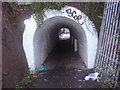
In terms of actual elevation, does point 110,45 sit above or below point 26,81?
above

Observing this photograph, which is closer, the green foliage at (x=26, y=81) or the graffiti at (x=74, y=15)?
the green foliage at (x=26, y=81)

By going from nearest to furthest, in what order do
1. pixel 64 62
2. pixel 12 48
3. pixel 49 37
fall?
pixel 12 48
pixel 64 62
pixel 49 37

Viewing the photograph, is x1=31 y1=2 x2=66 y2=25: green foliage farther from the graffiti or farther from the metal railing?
the metal railing

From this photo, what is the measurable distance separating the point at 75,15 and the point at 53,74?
2.45 meters

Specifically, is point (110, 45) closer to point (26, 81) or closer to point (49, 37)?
point (26, 81)

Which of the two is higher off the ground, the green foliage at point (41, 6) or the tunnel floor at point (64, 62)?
A: the green foliage at point (41, 6)

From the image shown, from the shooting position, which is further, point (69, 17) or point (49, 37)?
point (49, 37)

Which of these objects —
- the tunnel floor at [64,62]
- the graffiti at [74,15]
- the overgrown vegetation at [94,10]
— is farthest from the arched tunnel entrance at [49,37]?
the overgrown vegetation at [94,10]

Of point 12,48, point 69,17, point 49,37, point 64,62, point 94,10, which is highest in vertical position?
point 94,10

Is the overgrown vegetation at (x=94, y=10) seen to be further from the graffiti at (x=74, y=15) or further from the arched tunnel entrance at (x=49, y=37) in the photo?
the arched tunnel entrance at (x=49, y=37)

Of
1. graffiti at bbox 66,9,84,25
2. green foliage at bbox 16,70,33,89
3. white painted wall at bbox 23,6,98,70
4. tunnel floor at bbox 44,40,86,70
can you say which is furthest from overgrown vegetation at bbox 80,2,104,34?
green foliage at bbox 16,70,33,89

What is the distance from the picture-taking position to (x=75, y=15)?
480cm

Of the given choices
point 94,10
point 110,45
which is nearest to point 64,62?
point 94,10

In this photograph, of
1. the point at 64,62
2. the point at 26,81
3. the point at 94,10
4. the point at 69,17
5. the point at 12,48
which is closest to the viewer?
the point at 12,48
